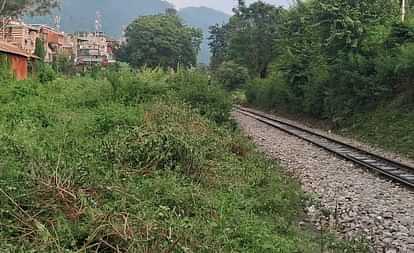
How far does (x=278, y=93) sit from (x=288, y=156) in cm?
2418

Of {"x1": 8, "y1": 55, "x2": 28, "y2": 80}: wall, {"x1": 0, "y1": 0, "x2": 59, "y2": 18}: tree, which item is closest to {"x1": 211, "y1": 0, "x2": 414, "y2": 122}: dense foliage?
{"x1": 8, "y1": 55, "x2": 28, "y2": 80}: wall

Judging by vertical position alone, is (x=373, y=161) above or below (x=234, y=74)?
below

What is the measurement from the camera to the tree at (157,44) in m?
77.6

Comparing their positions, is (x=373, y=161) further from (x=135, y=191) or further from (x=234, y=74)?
(x=234, y=74)

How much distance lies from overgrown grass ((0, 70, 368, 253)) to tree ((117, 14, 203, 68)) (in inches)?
2550

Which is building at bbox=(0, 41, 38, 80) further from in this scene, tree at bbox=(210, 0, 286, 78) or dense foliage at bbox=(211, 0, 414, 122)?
tree at bbox=(210, 0, 286, 78)

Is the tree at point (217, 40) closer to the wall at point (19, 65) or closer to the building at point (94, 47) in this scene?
the building at point (94, 47)

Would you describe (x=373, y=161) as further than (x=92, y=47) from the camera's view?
No

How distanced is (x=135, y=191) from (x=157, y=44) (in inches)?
2890

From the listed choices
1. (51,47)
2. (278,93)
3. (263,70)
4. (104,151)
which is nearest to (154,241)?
(104,151)

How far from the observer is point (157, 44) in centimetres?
7844

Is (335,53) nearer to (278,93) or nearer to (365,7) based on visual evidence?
(365,7)

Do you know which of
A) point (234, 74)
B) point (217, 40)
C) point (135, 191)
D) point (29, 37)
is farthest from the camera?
point (217, 40)

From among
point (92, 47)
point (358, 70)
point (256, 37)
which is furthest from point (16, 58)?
point (92, 47)
